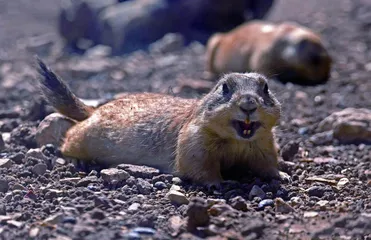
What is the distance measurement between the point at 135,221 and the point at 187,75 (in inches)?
367

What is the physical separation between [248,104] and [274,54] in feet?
28.5

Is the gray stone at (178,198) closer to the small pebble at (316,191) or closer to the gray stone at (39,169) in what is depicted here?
the small pebble at (316,191)

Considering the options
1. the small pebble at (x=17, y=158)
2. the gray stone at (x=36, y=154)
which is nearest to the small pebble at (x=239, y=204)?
the gray stone at (x=36, y=154)

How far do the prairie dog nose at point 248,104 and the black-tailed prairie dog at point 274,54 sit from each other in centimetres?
726

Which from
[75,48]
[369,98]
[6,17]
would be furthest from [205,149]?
[6,17]

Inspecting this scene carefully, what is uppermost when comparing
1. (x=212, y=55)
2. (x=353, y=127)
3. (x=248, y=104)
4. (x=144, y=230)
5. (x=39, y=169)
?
(x=248, y=104)

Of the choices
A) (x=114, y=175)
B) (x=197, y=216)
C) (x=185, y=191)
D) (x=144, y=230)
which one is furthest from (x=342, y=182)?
(x=144, y=230)

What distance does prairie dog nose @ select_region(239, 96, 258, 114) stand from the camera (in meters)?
6.66

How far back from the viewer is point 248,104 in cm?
666

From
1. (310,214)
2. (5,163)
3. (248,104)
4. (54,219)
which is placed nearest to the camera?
(54,219)

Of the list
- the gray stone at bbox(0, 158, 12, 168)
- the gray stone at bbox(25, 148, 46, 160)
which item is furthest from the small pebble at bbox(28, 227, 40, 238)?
the gray stone at bbox(25, 148, 46, 160)

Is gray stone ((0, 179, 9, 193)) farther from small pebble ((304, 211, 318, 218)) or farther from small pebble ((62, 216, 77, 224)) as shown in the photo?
small pebble ((304, 211, 318, 218))

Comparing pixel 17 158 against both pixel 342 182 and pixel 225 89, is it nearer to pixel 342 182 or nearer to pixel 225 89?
pixel 225 89

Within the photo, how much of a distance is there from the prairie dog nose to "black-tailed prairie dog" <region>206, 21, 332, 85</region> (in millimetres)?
7261
